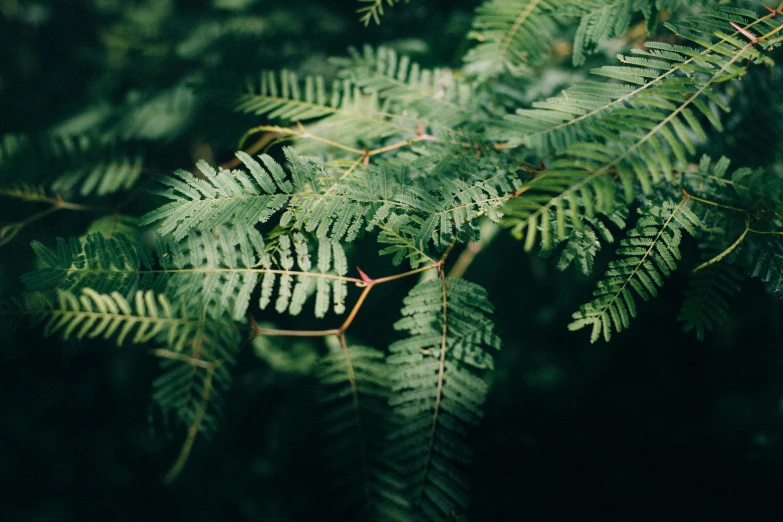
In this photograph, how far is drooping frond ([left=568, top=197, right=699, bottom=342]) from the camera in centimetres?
75

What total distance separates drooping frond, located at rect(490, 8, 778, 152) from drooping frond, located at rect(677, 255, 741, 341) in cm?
31

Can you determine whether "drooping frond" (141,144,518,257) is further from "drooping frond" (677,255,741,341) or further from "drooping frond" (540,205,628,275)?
"drooping frond" (677,255,741,341)

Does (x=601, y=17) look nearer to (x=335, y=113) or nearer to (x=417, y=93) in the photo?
(x=417, y=93)

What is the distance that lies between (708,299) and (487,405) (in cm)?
112

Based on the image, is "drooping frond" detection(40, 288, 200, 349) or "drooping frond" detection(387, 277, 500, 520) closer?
"drooping frond" detection(387, 277, 500, 520)

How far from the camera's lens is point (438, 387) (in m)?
0.79

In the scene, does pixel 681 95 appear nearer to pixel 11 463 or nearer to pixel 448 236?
pixel 448 236

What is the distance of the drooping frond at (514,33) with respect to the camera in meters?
1.04

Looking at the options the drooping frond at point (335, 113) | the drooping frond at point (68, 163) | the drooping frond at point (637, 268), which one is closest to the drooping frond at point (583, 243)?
the drooping frond at point (637, 268)

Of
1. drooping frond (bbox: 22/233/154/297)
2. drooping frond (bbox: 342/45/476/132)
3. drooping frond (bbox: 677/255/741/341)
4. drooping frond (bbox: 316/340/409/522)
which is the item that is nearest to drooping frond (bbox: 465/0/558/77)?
drooping frond (bbox: 342/45/476/132)

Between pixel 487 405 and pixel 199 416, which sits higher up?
pixel 487 405

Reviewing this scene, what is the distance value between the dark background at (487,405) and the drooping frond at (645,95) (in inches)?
30.2

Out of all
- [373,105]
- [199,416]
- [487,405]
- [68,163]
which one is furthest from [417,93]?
[487,405]

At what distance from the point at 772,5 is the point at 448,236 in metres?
0.92
